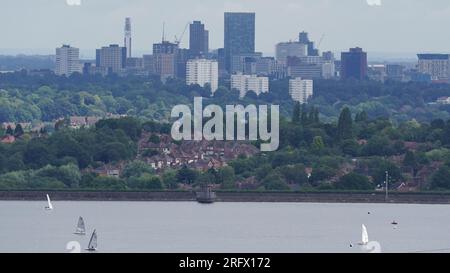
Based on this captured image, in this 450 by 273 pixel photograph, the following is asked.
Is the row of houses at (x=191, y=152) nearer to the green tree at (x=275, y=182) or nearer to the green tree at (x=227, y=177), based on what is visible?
the green tree at (x=227, y=177)

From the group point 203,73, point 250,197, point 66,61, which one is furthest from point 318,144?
point 66,61

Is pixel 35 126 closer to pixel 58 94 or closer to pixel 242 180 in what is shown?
pixel 58 94

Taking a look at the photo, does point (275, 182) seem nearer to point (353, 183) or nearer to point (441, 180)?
point (353, 183)

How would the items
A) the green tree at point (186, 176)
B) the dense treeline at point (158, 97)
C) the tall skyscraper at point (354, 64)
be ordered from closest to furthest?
the green tree at point (186, 176) → the dense treeline at point (158, 97) → the tall skyscraper at point (354, 64)

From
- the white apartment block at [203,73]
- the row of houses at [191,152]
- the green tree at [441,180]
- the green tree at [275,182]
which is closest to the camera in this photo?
the green tree at [441,180]

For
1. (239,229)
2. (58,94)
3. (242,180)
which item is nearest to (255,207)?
(242,180)

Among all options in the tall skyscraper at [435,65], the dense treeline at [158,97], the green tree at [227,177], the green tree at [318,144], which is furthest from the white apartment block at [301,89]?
the green tree at [227,177]
